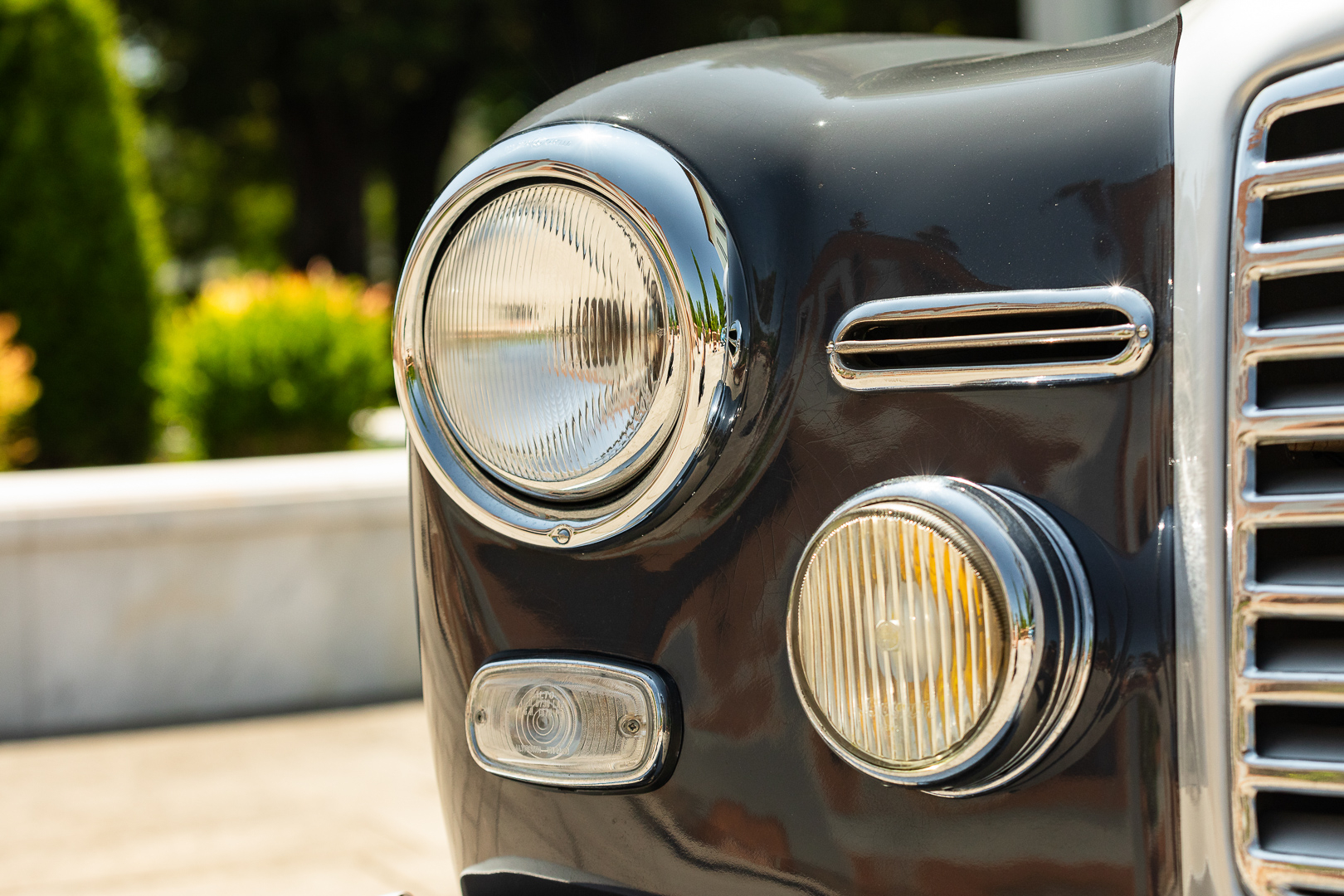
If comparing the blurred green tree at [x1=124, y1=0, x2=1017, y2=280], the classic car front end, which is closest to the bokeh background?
the blurred green tree at [x1=124, y1=0, x2=1017, y2=280]

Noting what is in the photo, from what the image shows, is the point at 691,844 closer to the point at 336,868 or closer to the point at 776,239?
the point at 776,239

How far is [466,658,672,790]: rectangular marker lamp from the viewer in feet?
3.92

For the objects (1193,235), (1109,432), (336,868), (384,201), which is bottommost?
(336,868)

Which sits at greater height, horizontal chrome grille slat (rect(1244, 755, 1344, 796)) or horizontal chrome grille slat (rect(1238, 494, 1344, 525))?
horizontal chrome grille slat (rect(1238, 494, 1344, 525))

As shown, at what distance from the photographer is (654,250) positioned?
116 centimetres

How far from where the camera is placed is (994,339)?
1.07 meters

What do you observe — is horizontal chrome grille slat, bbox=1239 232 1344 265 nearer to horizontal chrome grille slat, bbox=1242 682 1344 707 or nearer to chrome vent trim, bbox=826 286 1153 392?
chrome vent trim, bbox=826 286 1153 392

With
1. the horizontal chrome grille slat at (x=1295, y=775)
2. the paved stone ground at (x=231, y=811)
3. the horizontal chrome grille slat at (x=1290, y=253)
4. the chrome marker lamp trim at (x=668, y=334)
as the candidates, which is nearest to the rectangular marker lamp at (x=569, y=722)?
the chrome marker lamp trim at (x=668, y=334)

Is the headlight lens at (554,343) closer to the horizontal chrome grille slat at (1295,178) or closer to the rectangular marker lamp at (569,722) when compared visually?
the rectangular marker lamp at (569,722)

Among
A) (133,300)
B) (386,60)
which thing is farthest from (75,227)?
(386,60)

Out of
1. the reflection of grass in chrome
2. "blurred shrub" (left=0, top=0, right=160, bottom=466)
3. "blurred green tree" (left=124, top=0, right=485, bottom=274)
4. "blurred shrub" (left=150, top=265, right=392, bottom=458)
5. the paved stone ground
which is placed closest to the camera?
the reflection of grass in chrome

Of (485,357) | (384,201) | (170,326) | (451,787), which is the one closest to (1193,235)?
(485,357)

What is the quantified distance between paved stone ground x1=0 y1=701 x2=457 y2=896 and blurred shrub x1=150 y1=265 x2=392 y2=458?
244 centimetres

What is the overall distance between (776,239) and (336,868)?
2215 millimetres
